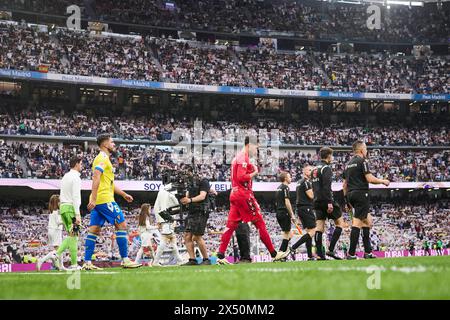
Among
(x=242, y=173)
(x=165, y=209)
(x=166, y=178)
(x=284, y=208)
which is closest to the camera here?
(x=242, y=173)

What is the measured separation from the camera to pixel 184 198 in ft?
40.6

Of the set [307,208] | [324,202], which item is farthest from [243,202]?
[307,208]

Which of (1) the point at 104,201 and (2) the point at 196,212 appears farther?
(2) the point at 196,212

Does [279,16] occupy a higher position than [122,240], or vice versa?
[279,16]

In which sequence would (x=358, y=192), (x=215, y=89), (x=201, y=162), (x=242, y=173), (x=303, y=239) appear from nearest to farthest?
(x=242, y=173) → (x=358, y=192) → (x=303, y=239) → (x=201, y=162) → (x=215, y=89)

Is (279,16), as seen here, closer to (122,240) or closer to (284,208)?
(284,208)

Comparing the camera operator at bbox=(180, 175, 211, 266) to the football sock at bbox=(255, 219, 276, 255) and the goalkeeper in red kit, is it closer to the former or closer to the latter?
the goalkeeper in red kit

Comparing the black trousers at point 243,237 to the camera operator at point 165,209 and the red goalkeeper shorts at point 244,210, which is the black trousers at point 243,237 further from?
the camera operator at point 165,209

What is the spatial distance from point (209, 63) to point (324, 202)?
3932 centimetres

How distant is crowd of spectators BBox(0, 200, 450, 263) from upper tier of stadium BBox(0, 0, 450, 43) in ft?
64.4

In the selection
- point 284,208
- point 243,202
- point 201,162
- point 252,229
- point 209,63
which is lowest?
point 252,229

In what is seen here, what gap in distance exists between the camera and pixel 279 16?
59.3 metres

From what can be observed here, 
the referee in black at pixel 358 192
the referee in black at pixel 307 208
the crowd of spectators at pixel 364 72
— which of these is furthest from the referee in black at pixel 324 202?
the crowd of spectators at pixel 364 72
